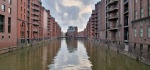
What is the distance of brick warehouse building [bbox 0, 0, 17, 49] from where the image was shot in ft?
151

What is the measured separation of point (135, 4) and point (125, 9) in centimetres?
990

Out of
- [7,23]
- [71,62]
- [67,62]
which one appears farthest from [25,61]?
[7,23]

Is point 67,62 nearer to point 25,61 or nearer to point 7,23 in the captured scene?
point 25,61

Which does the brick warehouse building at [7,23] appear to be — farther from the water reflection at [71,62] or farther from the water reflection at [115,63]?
the water reflection at [115,63]

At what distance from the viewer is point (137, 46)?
3553 centimetres

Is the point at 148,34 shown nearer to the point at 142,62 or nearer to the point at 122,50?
the point at 142,62

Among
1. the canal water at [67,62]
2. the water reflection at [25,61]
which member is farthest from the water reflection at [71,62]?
the water reflection at [25,61]

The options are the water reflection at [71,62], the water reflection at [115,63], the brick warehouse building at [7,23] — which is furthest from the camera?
the brick warehouse building at [7,23]

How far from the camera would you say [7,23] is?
49.3m

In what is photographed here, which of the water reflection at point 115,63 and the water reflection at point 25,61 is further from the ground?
the water reflection at point 25,61

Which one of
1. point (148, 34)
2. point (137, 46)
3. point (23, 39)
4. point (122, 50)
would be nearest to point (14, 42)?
point (23, 39)

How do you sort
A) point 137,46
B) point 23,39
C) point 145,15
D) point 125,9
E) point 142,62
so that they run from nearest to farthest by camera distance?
point 142,62 < point 145,15 < point 137,46 < point 125,9 < point 23,39

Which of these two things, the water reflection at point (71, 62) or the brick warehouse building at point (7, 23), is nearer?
the water reflection at point (71, 62)

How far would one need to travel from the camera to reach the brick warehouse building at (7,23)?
46.2 meters
